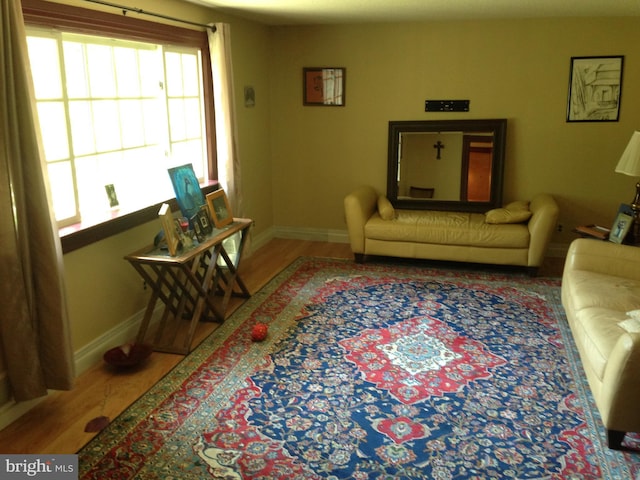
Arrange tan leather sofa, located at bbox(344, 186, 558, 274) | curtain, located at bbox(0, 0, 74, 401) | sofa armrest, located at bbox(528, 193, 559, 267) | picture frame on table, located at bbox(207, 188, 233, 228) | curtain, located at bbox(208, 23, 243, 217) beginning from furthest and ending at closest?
1. tan leather sofa, located at bbox(344, 186, 558, 274)
2. sofa armrest, located at bbox(528, 193, 559, 267)
3. curtain, located at bbox(208, 23, 243, 217)
4. picture frame on table, located at bbox(207, 188, 233, 228)
5. curtain, located at bbox(0, 0, 74, 401)

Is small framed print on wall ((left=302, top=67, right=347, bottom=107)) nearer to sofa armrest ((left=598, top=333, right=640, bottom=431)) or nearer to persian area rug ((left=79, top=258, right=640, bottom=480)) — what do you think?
persian area rug ((left=79, top=258, right=640, bottom=480))

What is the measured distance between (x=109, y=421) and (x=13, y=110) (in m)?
1.52

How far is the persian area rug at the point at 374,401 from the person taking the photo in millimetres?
2457

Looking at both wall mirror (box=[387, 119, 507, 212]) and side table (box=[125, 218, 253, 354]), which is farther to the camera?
wall mirror (box=[387, 119, 507, 212])

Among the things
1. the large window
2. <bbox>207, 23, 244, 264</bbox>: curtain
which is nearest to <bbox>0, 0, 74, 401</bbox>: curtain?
the large window

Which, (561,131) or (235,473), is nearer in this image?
(235,473)

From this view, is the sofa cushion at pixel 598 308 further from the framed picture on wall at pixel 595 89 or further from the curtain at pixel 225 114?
the curtain at pixel 225 114

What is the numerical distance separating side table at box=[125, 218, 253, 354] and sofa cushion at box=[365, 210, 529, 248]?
141 centimetres

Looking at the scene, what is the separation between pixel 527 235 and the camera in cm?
485

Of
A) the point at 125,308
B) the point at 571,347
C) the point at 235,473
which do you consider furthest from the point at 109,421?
the point at 571,347

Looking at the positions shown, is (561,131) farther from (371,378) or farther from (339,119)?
(371,378)

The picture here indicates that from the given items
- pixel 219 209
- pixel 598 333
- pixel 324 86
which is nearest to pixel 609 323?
pixel 598 333

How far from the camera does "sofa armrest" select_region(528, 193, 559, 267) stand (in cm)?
472

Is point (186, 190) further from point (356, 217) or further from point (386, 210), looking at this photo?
point (386, 210)
